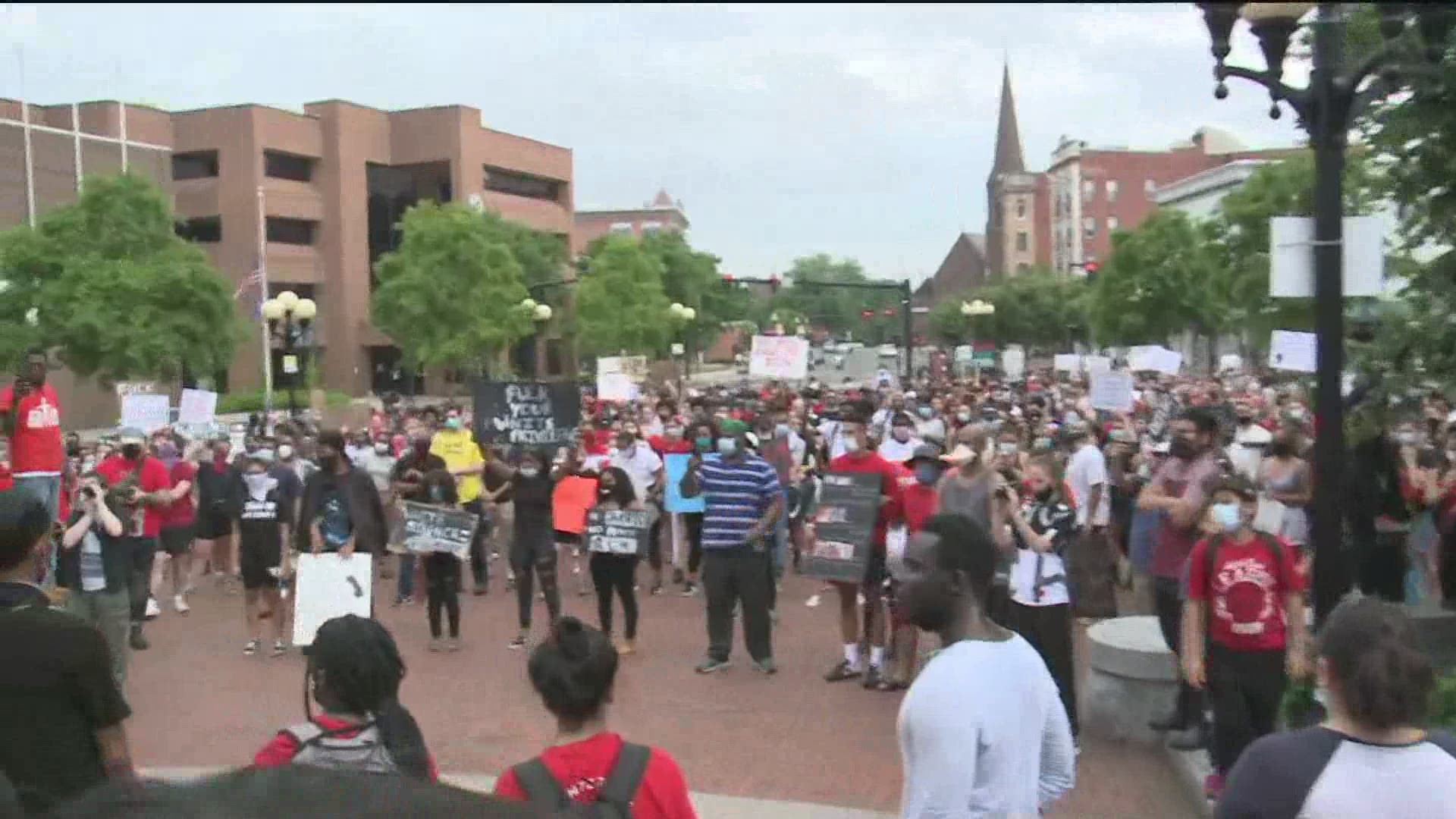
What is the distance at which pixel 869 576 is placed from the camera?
1005 centimetres

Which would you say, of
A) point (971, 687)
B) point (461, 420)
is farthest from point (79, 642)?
point (461, 420)

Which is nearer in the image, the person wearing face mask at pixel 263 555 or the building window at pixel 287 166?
the person wearing face mask at pixel 263 555

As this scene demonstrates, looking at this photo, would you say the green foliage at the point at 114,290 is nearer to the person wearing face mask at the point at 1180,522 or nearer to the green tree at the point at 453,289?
the green tree at the point at 453,289

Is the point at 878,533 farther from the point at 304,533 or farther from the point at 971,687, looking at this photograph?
→ the point at 971,687

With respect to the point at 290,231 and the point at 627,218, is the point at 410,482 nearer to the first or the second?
the point at 290,231

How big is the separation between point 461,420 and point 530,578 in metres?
3.55

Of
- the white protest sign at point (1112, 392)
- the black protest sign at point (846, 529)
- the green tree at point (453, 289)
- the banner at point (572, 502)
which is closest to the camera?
the black protest sign at point (846, 529)

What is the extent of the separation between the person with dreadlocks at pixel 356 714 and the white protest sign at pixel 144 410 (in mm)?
14457

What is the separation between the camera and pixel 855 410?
1044cm

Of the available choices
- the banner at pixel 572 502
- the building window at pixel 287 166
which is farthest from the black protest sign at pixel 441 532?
the building window at pixel 287 166

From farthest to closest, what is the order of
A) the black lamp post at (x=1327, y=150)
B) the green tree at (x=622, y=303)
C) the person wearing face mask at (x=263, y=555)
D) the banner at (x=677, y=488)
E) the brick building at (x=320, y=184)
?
the green tree at (x=622, y=303), the brick building at (x=320, y=184), the banner at (x=677, y=488), the person wearing face mask at (x=263, y=555), the black lamp post at (x=1327, y=150)

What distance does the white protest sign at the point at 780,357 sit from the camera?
23359 mm

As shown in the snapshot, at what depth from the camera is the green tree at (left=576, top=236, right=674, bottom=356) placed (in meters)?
63.2

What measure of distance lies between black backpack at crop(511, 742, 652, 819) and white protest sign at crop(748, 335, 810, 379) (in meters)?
19.9
